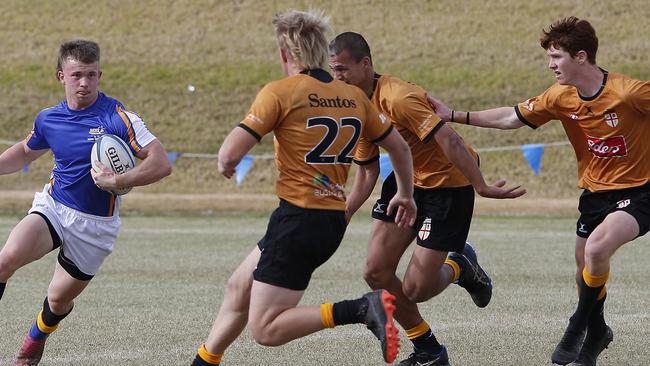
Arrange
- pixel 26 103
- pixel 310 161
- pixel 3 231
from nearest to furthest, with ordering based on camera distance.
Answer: pixel 310 161, pixel 3 231, pixel 26 103

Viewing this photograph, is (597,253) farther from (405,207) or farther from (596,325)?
(405,207)

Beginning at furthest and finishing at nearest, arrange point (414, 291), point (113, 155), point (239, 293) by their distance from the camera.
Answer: point (414, 291) → point (113, 155) → point (239, 293)

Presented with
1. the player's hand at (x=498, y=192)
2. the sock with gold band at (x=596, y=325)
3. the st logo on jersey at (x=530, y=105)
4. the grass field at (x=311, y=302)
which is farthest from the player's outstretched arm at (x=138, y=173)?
the sock with gold band at (x=596, y=325)

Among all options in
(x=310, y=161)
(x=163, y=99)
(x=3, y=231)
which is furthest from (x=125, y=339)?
(x=163, y=99)

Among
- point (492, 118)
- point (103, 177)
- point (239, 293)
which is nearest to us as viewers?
point (239, 293)

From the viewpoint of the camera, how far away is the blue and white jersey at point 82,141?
7.05 m

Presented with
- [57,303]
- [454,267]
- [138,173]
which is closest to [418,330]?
[454,267]

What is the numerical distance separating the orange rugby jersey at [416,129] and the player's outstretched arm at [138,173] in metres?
1.19

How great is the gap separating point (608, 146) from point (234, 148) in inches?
108

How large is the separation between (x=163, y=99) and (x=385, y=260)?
27.5 meters

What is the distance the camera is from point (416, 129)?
6883 mm

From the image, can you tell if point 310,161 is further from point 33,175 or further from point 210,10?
point 210,10

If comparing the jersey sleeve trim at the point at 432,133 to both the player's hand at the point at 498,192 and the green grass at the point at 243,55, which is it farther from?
the green grass at the point at 243,55

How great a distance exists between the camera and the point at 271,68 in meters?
36.4
